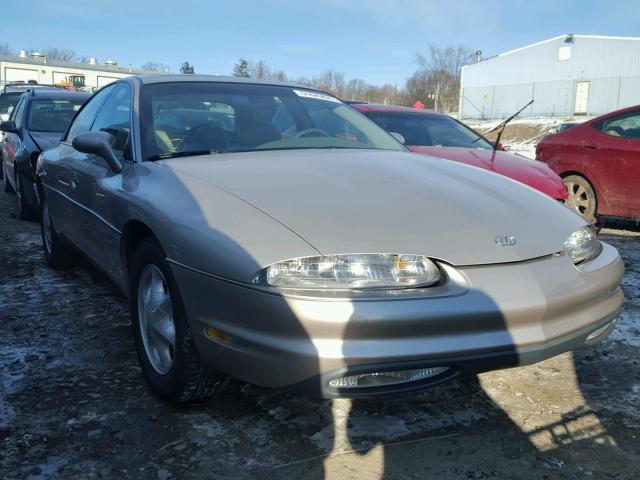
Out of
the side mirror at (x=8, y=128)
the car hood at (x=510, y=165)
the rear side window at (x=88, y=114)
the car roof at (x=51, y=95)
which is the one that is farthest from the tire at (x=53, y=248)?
the car roof at (x=51, y=95)

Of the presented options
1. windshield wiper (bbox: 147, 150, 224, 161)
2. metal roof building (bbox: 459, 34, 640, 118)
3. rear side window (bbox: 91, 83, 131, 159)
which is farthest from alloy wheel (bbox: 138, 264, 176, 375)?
metal roof building (bbox: 459, 34, 640, 118)

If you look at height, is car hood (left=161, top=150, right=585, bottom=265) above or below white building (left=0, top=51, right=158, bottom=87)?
below

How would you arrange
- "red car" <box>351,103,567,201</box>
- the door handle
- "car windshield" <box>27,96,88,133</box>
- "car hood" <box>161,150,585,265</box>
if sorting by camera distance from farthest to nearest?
"car windshield" <box>27,96,88,133</box>, "red car" <box>351,103,567,201</box>, the door handle, "car hood" <box>161,150,585,265</box>

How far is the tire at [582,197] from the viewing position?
664cm

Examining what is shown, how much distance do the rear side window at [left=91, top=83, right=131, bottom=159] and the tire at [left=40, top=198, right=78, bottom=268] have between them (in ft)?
3.30

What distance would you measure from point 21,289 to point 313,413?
2.74 m

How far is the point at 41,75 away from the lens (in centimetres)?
5803

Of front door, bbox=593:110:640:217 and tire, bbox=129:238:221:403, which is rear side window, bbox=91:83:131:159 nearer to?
tire, bbox=129:238:221:403

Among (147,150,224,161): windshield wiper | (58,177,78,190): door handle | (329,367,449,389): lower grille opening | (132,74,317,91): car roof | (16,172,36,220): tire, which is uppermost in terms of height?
(132,74,317,91): car roof

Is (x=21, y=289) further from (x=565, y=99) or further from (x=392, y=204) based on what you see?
(x=565, y=99)

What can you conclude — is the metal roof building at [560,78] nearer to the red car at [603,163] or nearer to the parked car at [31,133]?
the red car at [603,163]

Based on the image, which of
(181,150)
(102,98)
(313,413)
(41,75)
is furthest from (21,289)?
(41,75)

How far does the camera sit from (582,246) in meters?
2.58

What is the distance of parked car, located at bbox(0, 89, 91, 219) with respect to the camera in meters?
6.57
